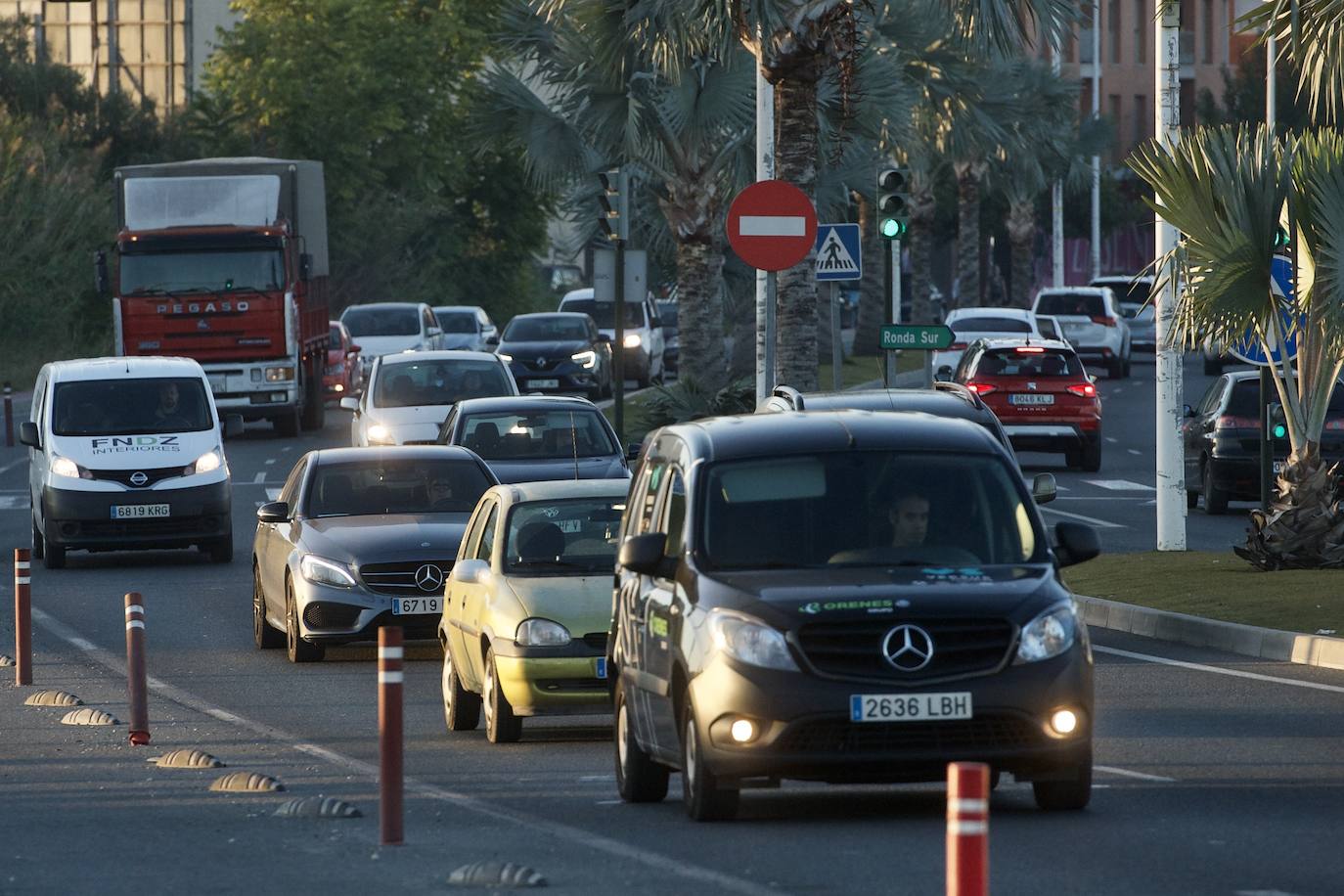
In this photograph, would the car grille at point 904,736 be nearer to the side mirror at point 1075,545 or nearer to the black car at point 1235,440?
the side mirror at point 1075,545

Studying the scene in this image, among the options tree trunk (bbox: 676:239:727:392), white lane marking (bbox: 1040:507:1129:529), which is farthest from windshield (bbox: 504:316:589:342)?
white lane marking (bbox: 1040:507:1129:529)

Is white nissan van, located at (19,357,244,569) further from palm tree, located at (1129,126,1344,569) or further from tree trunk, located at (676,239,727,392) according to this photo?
tree trunk, located at (676,239,727,392)

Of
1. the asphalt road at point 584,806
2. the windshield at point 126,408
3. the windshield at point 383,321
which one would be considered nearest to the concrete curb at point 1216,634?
the asphalt road at point 584,806

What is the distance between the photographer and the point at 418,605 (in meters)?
17.5

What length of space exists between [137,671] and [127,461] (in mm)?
12084

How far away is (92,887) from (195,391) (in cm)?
1726

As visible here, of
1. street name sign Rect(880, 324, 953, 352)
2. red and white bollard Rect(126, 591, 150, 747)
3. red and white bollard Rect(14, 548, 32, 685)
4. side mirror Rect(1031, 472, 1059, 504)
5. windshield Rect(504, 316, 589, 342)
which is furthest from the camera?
windshield Rect(504, 316, 589, 342)

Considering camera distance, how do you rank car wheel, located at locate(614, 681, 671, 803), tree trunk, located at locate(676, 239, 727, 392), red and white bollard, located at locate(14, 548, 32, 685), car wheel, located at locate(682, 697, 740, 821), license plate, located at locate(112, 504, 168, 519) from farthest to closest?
tree trunk, located at locate(676, 239, 727, 392), license plate, located at locate(112, 504, 168, 519), red and white bollard, located at locate(14, 548, 32, 685), car wheel, located at locate(614, 681, 671, 803), car wheel, located at locate(682, 697, 740, 821)

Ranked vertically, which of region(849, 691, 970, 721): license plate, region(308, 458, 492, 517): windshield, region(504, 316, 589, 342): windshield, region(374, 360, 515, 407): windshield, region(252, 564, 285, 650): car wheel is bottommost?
region(252, 564, 285, 650): car wheel

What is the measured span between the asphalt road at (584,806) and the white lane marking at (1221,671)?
1.1 inches

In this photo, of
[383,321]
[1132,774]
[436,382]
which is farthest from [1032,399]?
[1132,774]

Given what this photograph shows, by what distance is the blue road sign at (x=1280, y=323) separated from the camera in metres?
19.8

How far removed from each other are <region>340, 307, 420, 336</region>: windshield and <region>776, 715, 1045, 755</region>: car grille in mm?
43156

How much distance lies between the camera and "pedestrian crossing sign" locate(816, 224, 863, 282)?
27641mm
